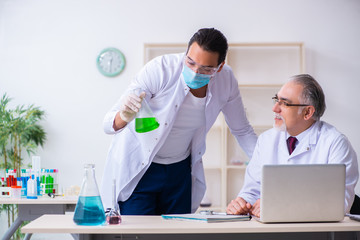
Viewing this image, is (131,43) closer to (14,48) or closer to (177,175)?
(14,48)

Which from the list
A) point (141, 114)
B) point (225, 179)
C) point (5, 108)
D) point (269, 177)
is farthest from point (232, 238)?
point (5, 108)

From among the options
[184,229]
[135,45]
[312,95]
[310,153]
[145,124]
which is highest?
[135,45]

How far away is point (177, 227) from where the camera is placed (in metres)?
1.47

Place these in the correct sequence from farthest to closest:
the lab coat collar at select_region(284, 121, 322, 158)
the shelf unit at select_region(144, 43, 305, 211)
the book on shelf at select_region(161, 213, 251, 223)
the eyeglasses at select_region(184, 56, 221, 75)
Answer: the shelf unit at select_region(144, 43, 305, 211)
the lab coat collar at select_region(284, 121, 322, 158)
the eyeglasses at select_region(184, 56, 221, 75)
the book on shelf at select_region(161, 213, 251, 223)

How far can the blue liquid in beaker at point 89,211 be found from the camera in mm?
1477

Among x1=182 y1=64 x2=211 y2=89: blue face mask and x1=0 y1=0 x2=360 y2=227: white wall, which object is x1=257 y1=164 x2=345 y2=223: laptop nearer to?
x1=182 y1=64 x2=211 y2=89: blue face mask

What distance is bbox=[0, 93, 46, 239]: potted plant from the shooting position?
15.1ft

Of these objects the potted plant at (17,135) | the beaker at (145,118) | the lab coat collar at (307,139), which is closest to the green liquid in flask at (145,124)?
the beaker at (145,118)

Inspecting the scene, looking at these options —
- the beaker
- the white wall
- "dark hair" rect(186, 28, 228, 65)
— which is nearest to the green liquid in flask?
the beaker

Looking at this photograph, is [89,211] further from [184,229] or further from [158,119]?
[158,119]

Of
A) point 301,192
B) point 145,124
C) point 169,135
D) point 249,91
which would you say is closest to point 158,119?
point 169,135

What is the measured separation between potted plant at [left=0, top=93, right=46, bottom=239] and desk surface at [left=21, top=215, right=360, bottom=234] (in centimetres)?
322

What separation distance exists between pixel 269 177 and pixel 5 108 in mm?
4077

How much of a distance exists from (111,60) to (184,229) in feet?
12.2
